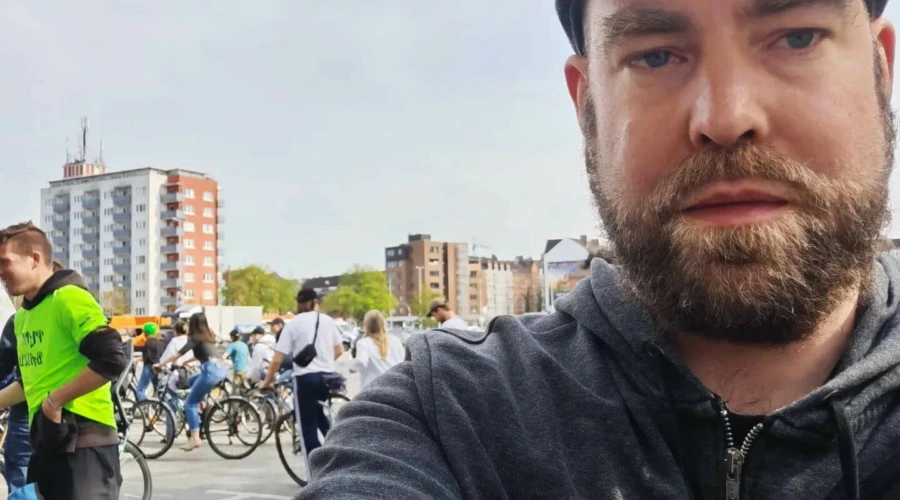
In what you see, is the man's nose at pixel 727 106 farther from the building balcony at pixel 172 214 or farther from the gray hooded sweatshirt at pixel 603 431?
the building balcony at pixel 172 214

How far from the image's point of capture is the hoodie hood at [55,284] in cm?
462

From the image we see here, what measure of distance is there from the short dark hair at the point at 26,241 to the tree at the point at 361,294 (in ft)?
298

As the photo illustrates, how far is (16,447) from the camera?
6.39m

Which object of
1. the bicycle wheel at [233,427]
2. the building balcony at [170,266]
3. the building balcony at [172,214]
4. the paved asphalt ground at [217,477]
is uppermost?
the building balcony at [172,214]

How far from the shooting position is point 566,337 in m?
1.37

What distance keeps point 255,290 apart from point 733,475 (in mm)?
95005

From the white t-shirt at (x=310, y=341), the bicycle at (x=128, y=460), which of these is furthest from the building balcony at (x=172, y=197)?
the bicycle at (x=128, y=460)

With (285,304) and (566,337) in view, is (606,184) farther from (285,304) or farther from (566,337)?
(285,304)

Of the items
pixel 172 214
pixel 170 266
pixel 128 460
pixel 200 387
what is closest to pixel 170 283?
pixel 170 266

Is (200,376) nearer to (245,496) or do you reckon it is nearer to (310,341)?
(245,496)

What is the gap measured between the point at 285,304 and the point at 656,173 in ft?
→ 321

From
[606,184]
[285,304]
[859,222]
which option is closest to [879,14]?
[859,222]

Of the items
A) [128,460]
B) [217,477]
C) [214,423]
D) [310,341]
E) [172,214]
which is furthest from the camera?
[172,214]

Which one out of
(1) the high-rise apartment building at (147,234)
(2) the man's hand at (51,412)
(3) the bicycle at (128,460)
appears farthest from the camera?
(1) the high-rise apartment building at (147,234)
